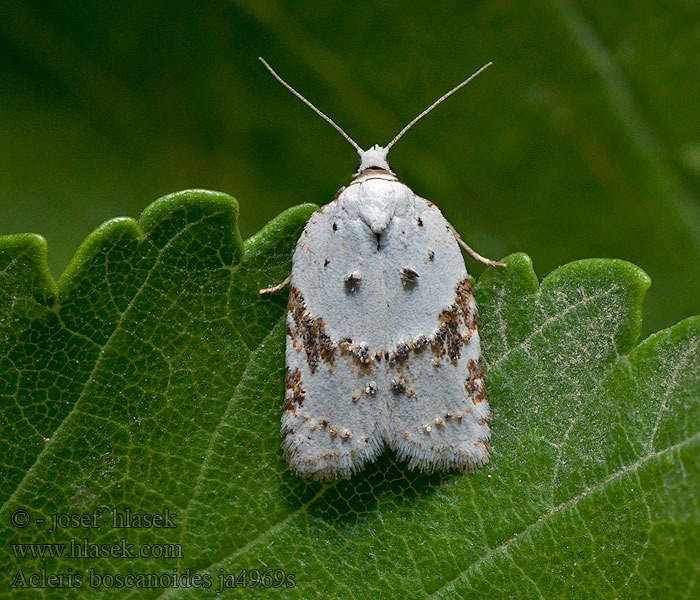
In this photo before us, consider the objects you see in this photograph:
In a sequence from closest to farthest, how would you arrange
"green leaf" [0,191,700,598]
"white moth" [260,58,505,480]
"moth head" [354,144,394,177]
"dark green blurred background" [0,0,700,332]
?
"green leaf" [0,191,700,598], "white moth" [260,58,505,480], "moth head" [354,144,394,177], "dark green blurred background" [0,0,700,332]

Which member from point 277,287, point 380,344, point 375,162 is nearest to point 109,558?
point 277,287

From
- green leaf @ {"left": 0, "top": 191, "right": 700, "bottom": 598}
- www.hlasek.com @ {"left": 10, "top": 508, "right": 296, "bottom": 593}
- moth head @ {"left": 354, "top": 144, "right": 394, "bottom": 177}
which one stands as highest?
moth head @ {"left": 354, "top": 144, "right": 394, "bottom": 177}

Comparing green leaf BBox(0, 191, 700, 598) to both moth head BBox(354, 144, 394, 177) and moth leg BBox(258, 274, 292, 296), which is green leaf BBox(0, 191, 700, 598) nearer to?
moth leg BBox(258, 274, 292, 296)

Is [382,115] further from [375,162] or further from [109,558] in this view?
[109,558]

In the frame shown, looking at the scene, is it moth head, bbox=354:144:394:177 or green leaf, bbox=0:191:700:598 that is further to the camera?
moth head, bbox=354:144:394:177

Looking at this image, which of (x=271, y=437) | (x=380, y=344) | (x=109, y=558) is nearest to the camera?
(x=109, y=558)

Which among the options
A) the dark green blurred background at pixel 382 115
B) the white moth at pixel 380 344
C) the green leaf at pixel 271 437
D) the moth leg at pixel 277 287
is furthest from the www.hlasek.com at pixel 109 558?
the dark green blurred background at pixel 382 115

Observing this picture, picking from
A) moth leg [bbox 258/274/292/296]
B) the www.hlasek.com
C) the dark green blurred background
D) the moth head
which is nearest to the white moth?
moth leg [bbox 258/274/292/296]

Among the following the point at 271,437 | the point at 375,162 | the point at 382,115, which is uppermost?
the point at 382,115
